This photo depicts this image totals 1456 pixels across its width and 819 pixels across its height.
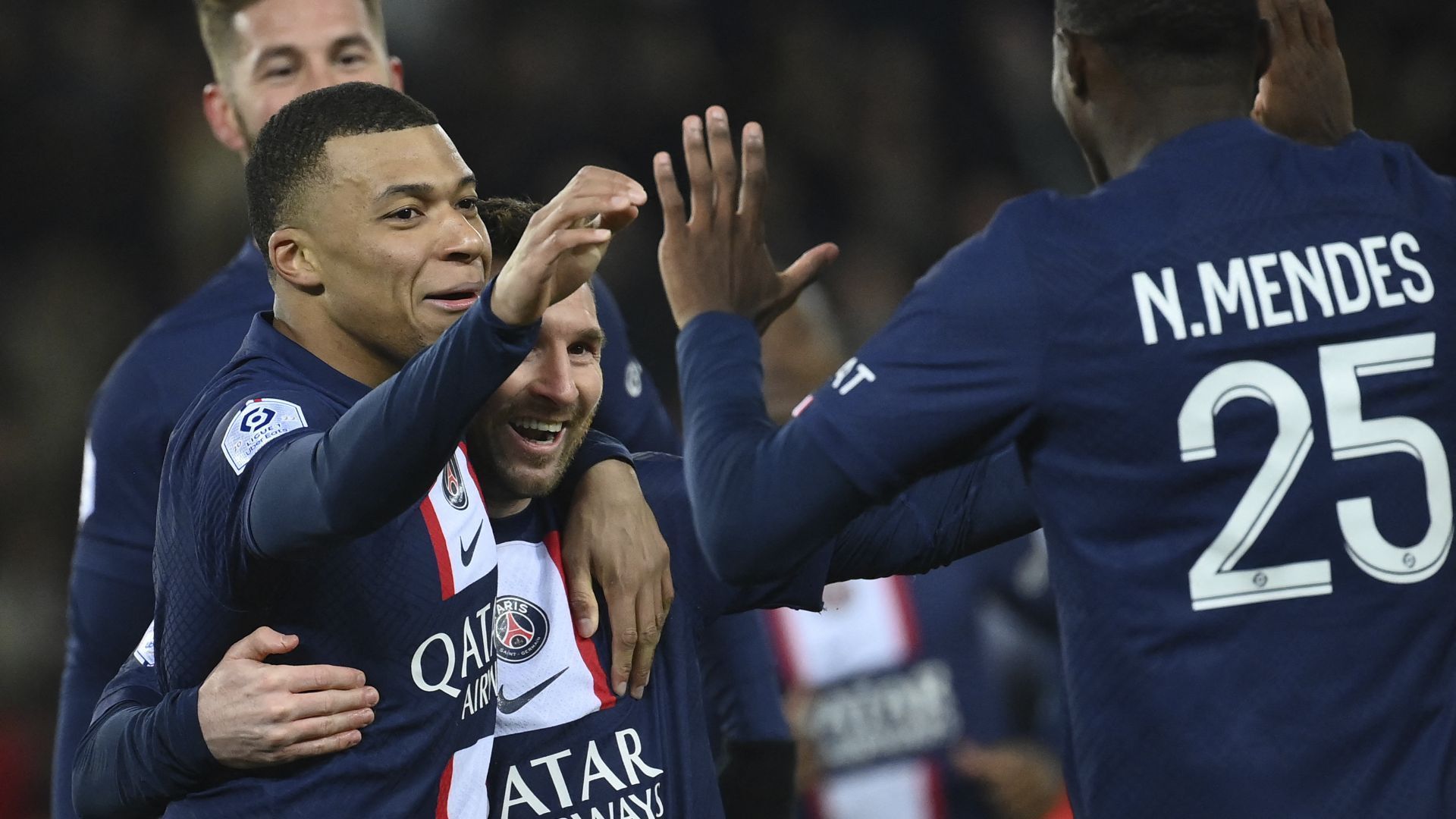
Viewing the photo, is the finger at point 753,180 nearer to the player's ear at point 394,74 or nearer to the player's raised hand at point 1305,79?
the player's raised hand at point 1305,79

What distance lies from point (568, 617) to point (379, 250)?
64 cm

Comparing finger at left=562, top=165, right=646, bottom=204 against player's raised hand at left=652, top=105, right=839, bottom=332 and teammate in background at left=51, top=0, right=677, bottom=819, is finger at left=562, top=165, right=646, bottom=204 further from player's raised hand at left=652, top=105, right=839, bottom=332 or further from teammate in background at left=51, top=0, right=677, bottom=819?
teammate in background at left=51, top=0, right=677, bottom=819

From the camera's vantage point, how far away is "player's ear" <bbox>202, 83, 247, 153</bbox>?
3.42m

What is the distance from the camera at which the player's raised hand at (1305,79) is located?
2.34m

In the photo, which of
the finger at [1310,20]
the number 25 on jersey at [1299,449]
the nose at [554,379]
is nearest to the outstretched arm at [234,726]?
the nose at [554,379]

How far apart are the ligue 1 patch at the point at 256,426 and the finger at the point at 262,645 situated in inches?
9.2

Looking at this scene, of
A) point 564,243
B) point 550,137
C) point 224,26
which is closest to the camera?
point 564,243

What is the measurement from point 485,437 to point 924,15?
23.9ft

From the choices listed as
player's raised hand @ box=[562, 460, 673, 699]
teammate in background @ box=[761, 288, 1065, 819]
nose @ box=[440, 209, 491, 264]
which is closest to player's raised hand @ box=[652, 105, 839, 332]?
nose @ box=[440, 209, 491, 264]

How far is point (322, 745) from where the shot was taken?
2139mm

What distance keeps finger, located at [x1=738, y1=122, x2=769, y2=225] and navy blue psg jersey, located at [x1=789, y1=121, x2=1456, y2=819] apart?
0.93ft

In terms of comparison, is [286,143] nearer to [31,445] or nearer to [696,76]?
[31,445]

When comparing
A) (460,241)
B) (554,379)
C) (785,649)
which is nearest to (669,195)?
(460,241)

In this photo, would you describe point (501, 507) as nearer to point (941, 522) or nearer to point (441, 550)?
point (441, 550)
